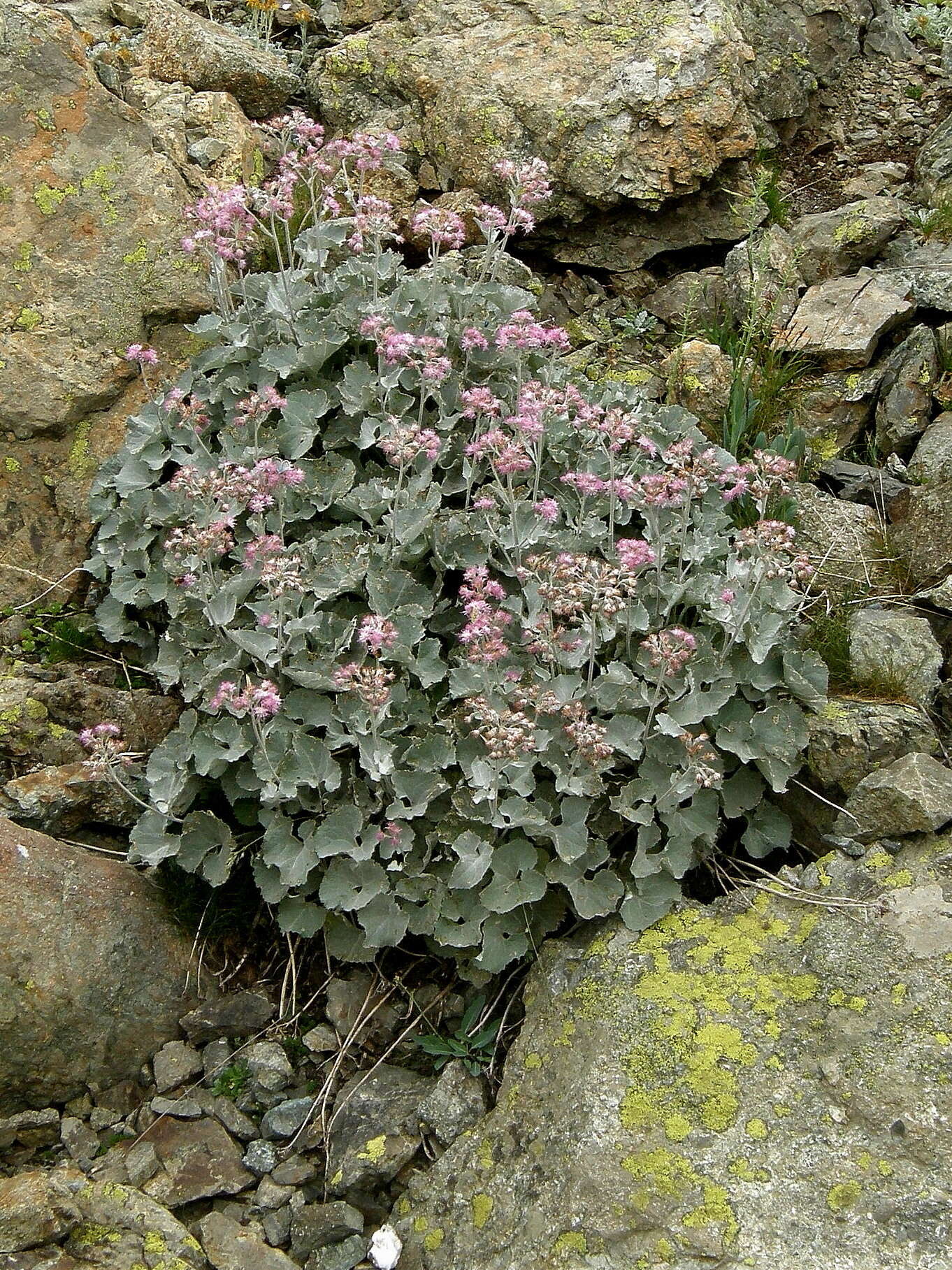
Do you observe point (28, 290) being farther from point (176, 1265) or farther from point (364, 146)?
point (176, 1265)

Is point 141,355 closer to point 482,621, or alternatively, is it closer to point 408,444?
point 408,444

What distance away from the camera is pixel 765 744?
3.86 meters

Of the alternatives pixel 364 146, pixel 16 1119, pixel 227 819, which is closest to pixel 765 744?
pixel 227 819

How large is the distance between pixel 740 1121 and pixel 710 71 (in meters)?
5.33

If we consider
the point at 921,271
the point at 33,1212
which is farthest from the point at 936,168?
the point at 33,1212

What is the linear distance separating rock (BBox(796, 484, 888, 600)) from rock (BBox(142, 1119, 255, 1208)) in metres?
3.09

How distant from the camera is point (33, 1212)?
2840mm

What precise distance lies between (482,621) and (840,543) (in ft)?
6.53

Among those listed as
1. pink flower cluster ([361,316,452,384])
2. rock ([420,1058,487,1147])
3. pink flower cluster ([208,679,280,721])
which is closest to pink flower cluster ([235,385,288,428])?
pink flower cluster ([361,316,452,384])

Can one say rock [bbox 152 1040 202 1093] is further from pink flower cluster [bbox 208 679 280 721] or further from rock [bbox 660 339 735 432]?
rock [bbox 660 339 735 432]

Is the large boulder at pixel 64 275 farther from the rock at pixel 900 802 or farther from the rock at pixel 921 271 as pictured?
the rock at pixel 921 271

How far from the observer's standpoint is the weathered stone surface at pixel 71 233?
4.89 metres

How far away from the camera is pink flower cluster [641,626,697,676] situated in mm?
3641

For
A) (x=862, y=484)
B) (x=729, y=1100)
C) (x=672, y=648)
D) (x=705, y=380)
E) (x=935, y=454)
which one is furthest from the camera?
(x=705, y=380)
